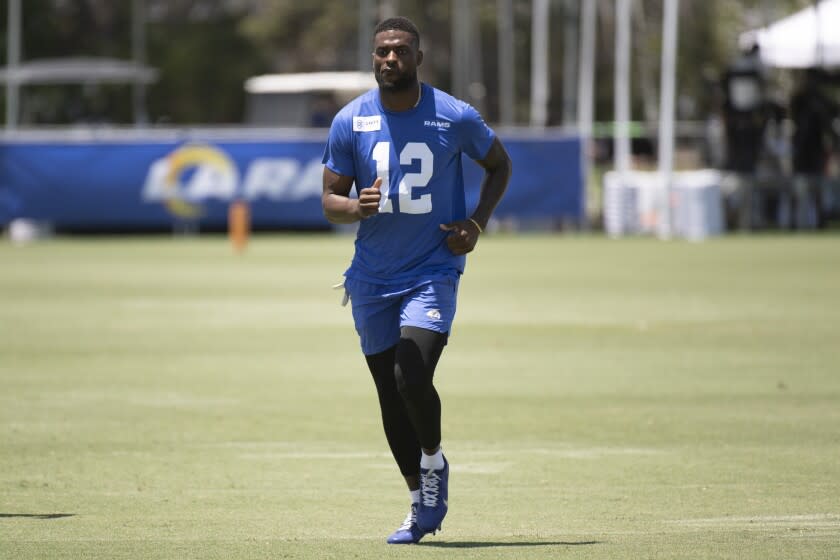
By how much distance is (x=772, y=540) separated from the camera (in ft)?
24.8

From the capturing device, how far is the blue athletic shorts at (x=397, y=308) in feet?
25.3

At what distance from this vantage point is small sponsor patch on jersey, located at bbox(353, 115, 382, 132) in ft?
25.5

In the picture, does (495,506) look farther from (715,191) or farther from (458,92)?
(458,92)

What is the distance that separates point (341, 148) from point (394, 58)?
1.56 ft

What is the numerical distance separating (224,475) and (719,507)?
8.94 feet

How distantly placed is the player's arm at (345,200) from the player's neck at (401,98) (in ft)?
1.12

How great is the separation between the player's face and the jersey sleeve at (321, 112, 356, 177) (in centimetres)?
25

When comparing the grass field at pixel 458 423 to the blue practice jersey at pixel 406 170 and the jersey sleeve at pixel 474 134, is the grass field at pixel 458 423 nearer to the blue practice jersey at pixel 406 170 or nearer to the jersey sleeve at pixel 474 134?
the blue practice jersey at pixel 406 170

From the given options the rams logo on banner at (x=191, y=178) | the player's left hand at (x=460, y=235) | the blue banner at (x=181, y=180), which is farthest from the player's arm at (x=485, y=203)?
the rams logo on banner at (x=191, y=178)

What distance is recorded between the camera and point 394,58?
7660 mm

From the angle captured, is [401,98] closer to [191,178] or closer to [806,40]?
[191,178]

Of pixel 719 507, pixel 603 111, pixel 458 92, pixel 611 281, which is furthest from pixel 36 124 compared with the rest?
pixel 719 507

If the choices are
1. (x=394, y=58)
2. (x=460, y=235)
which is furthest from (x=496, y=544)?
(x=394, y=58)

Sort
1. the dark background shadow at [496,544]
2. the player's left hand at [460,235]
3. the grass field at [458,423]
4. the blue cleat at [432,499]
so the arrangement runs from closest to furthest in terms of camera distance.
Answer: the dark background shadow at [496,544], the blue cleat at [432,499], the player's left hand at [460,235], the grass field at [458,423]
